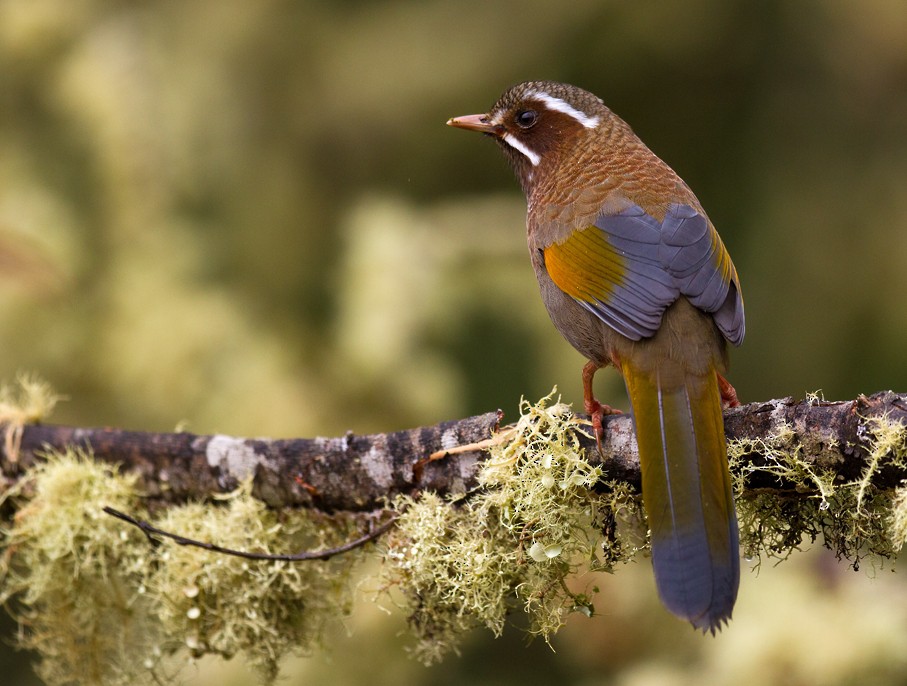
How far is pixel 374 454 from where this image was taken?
3.18 metres

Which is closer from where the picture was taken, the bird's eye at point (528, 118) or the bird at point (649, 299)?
the bird at point (649, 299)

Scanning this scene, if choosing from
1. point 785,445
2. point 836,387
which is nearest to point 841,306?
point 836,387

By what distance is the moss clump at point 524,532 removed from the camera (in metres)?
2.78

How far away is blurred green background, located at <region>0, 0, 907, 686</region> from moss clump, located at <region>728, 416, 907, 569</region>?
4.22ft

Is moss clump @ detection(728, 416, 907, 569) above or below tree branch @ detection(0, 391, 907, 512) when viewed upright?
below

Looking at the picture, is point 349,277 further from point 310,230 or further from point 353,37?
point 353,37

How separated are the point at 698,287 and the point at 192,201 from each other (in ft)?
11.8

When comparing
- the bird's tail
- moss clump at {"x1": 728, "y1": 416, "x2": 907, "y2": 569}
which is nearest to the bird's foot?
the bird's tail

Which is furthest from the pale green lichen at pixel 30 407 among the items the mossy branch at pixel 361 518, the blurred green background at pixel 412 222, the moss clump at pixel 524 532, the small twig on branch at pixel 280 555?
the moss clump at pixel 524 532

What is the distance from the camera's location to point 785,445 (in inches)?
102

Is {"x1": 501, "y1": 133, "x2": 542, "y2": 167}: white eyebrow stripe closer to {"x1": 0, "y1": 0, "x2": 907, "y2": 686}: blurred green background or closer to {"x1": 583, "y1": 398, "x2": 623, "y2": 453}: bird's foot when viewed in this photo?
{"x1": 0, "y1": 0, "x2": 907, "y2": 686}: blurred green background

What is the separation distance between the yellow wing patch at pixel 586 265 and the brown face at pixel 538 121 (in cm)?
64

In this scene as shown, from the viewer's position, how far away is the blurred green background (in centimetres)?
486

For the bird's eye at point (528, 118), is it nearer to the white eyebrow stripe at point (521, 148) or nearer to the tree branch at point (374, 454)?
the white eyebrow stripe at point (521, 148)
